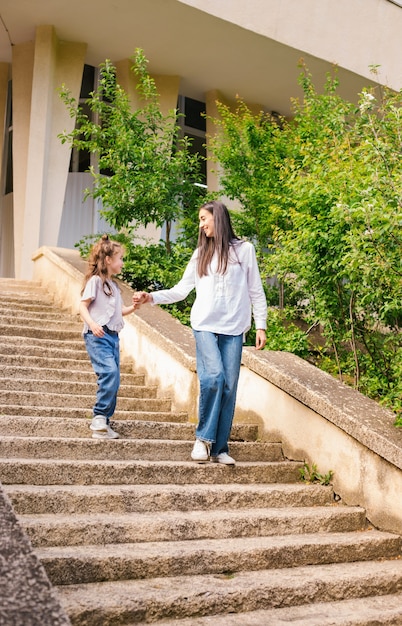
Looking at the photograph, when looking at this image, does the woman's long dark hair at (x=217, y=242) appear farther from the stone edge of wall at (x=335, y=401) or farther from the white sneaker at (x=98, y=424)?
the white sneaker at (x=98, y=424)

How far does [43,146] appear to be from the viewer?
14453 mm

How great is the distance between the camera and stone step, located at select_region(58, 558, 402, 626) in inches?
115

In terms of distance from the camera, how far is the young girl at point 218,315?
455cm

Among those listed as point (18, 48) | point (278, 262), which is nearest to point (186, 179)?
point (278, 262)

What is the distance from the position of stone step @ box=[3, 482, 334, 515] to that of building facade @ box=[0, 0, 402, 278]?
1050cm

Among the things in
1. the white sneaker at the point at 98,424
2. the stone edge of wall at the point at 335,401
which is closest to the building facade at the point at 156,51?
the stone edge of wall at the point at 335,401

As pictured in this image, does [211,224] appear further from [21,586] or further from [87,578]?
[21,586]

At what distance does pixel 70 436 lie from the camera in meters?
4.82

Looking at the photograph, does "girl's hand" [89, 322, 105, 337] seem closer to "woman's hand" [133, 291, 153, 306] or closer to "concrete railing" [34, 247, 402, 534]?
"woman's hand" [133, 291, 153, 306]

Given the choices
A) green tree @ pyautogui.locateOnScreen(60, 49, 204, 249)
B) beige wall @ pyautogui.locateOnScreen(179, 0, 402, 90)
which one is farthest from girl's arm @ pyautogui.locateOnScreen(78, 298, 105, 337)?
beige wall @ pyautogui.locateOnScreen(179, 0, 402, 90)

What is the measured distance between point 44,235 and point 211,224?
33.6ft

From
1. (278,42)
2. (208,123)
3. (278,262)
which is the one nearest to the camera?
(278,262)

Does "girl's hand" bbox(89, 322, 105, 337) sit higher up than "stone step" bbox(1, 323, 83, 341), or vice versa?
"girl's hand" bbox(89, 322, 105, 337)

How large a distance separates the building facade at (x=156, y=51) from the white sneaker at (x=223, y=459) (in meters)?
10.2
